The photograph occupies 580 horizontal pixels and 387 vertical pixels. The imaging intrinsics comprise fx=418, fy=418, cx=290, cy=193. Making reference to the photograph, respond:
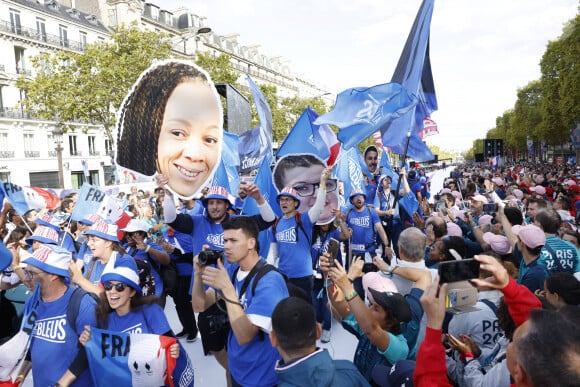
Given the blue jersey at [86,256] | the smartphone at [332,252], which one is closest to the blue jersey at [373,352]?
the smartphone at [332,252]

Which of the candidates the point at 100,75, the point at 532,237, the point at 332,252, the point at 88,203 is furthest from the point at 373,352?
the point at 100,75

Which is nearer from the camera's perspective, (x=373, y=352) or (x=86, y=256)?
(x=373, y=352)

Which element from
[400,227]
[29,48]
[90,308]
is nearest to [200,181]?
[90,308]

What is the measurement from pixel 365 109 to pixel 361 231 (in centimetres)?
182

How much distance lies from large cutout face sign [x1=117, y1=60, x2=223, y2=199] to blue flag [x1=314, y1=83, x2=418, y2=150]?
163 centimetres

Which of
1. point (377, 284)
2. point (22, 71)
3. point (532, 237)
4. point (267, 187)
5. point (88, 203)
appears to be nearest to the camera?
point (377, 284)

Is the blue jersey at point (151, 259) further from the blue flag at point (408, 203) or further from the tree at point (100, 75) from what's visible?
the tree at point (100, 75)

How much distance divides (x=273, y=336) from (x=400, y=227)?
693cm

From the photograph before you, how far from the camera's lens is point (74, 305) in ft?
9.02

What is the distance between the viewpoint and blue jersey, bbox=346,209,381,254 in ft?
20.7

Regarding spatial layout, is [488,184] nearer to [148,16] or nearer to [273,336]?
[273,336]

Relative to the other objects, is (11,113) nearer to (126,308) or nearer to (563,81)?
(126,308)

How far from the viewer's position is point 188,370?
9.23ft

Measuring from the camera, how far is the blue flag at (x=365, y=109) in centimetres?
561
